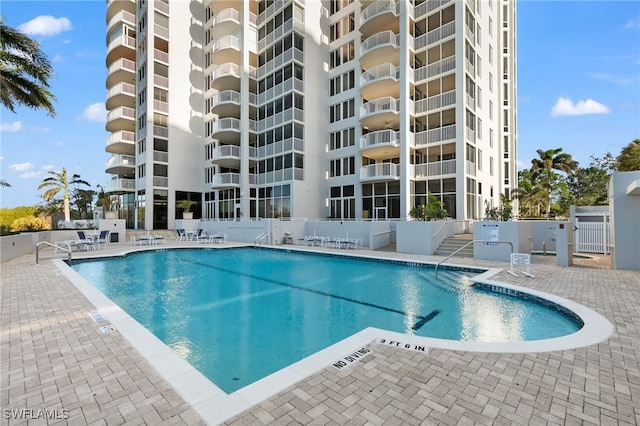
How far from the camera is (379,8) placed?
21047 mm

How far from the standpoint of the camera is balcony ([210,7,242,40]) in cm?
2716

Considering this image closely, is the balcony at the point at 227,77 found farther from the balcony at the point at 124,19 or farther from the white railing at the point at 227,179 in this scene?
the balcony at the point at 124,19

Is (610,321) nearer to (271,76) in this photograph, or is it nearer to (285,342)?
(285,342)

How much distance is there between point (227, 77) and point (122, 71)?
12110 mm

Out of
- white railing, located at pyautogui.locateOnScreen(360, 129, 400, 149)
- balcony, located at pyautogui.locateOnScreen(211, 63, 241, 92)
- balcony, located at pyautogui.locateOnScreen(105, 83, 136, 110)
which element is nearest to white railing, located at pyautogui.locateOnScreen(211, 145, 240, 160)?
balcony, located at pyautogui.locateOnScreen(211, 63, 241, 92)

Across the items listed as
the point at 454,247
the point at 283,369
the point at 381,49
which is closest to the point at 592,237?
the point at 454,247

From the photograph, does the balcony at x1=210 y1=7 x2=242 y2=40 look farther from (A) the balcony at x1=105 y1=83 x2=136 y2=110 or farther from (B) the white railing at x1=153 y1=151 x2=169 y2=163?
(B) the white railing at x1=153 y1=151 x2=169 y2=163

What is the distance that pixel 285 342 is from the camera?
5.29 metres

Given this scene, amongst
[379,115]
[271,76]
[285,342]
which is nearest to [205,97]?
[271,76]

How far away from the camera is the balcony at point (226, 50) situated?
87.2ft

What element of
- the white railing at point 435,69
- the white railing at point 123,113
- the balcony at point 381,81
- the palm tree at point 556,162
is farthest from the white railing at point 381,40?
the white railing at point 123,113

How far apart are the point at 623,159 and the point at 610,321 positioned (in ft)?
70.4

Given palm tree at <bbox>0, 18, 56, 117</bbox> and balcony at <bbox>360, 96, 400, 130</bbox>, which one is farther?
balcony at <bbox>360, 96, 400, 130</bbox>

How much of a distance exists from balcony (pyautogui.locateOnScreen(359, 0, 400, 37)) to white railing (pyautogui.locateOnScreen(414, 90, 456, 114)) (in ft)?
19.4
